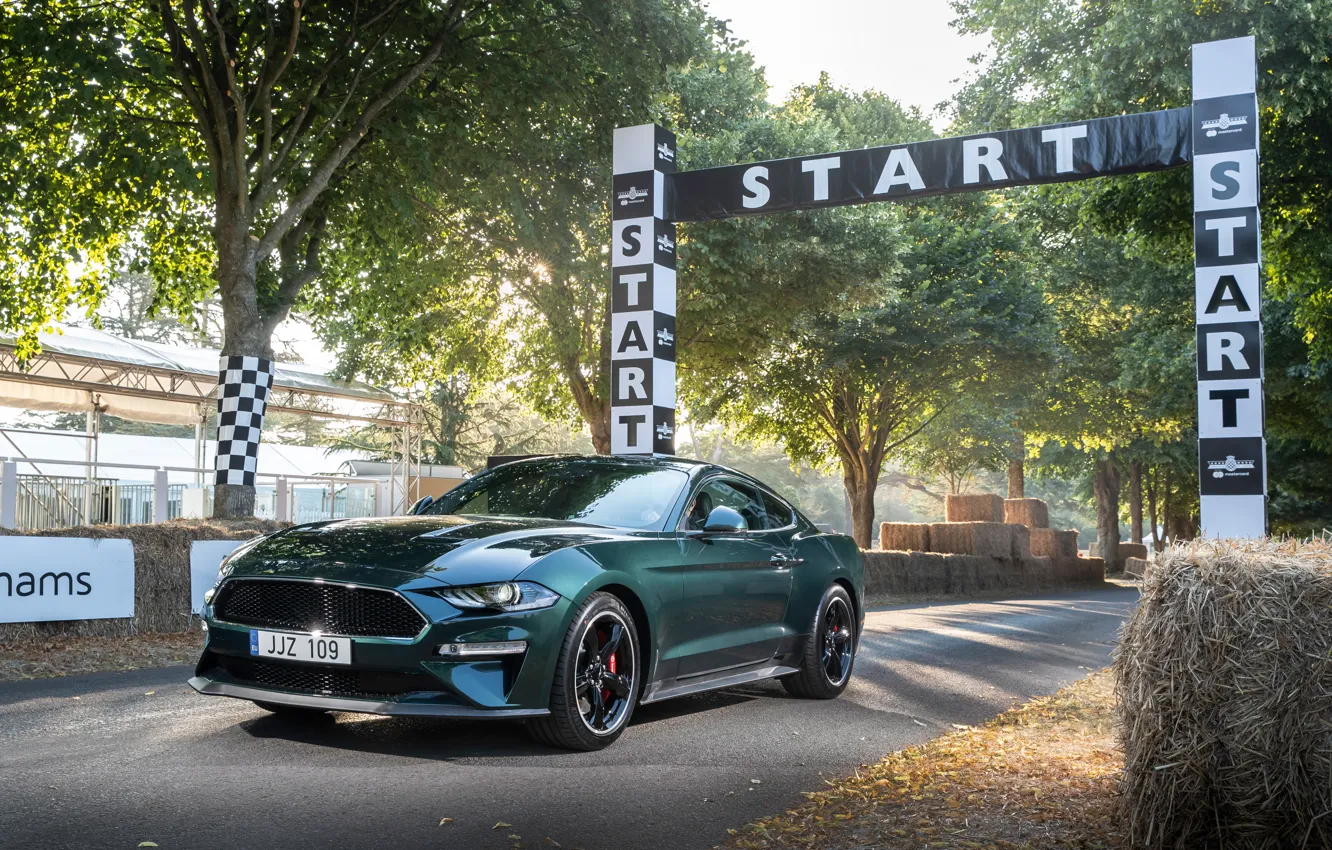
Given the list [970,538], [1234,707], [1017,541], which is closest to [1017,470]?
[1017,541]

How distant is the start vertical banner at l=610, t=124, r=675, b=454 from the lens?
13.3 meters

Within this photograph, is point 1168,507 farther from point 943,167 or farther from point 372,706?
point 372,706

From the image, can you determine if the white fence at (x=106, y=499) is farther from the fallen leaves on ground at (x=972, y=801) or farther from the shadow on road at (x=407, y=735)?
the fallen leaves on ground at (x=972, y=801)

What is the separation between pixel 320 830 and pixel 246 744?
164 centimetres

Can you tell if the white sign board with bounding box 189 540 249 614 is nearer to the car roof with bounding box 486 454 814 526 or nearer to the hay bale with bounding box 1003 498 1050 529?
the car roof with bounding box 486 454 814 526

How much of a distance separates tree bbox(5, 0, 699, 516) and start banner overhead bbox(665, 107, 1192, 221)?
4.49 meters

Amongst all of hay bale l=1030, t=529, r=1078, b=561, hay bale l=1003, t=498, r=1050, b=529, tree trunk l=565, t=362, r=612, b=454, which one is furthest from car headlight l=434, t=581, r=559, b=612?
hay bale l=1003, t=498, r=1050, b=529

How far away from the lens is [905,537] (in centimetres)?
3177

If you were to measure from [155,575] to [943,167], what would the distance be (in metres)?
8.58

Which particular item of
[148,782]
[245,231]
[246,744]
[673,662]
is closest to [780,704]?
[673,662]

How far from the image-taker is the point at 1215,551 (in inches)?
187

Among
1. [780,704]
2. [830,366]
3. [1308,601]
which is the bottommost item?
[780,704]

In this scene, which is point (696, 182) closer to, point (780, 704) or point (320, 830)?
point (780, 704)

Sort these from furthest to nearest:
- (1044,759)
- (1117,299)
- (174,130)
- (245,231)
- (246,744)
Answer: (1117,299), (174,130), (245,231), (1044,759), (246,744)
